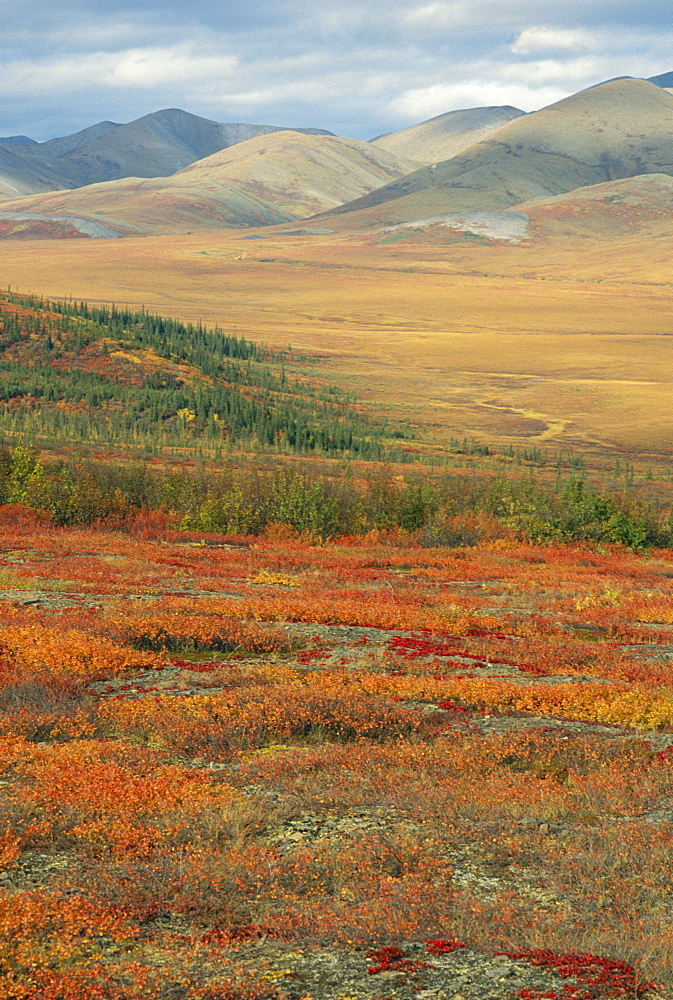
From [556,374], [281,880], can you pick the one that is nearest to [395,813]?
[281,880]

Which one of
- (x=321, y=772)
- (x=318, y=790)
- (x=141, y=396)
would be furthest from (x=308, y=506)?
(x=141, y=396)

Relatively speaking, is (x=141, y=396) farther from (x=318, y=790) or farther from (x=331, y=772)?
(x=318, y=790)

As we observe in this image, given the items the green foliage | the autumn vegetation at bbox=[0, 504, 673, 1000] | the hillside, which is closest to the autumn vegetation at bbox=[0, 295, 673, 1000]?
the autumn vegetation at bbox=[0, 504, 673, 1000]

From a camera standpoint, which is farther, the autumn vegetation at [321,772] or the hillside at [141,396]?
the hillside at [141,396]

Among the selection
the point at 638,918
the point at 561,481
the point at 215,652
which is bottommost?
the point at 561,481

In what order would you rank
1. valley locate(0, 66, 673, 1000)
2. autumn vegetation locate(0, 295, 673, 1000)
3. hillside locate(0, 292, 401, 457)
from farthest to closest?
hillside locate(0, 292, 401, 457), autumn vegetation locate(0, 295, 673, 1000), valley locate(0, 66, 673, 1000)

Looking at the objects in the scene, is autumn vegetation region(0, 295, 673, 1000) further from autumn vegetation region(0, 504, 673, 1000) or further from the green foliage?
the green foliage

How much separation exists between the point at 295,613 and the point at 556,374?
15123cm

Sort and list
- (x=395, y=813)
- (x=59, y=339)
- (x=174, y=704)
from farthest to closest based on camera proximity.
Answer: (x=59, y=339)
(x=174, y=704)
(x=395, y=813)

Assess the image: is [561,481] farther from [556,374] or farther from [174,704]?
[556,374]

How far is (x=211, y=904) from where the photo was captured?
8.10 m

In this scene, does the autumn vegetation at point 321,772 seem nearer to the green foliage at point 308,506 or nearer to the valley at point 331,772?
the valley at point 331,772

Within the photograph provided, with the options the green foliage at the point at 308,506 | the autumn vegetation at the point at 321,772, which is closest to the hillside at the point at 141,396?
the green foliage at the point at 308,506

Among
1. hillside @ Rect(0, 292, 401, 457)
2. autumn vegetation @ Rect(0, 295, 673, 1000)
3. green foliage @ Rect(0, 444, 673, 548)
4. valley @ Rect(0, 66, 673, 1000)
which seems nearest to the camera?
valley @ Rect(0, 66, 673, 1000)
